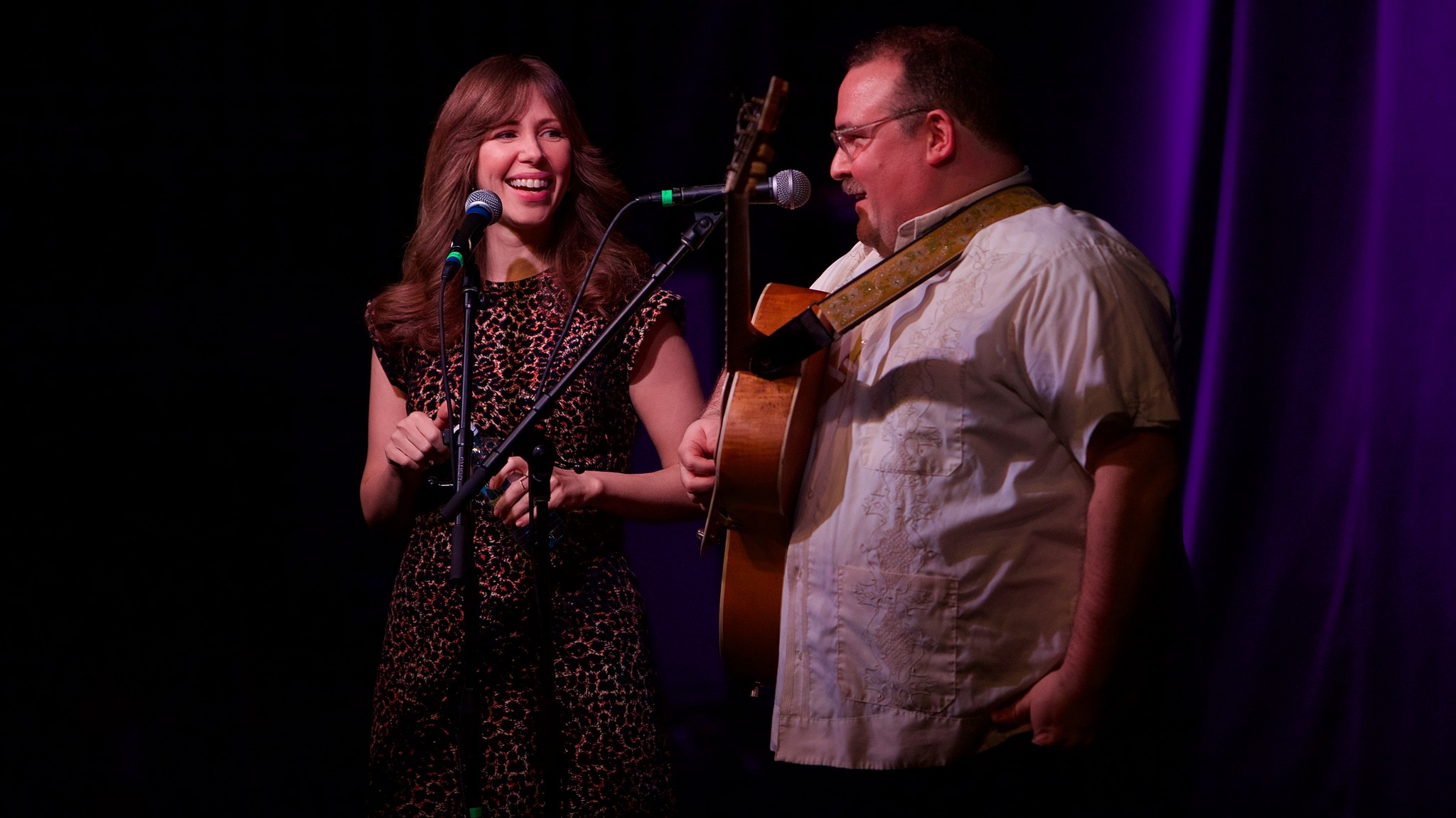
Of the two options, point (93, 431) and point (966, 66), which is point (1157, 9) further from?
point (93, 431)

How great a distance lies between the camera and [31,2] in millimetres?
3209

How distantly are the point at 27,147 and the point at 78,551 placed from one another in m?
1.34

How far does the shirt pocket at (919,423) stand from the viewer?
4.81 ft

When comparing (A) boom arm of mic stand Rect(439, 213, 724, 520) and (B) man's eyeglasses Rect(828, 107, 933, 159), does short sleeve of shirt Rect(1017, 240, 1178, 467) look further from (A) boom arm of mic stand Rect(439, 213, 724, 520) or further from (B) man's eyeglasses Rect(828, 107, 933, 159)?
(A) boom arm of mic stand Rect(439, 213, 724, 520)

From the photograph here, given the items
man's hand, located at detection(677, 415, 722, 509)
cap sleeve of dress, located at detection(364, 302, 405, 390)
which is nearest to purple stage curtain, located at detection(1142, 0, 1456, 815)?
man's hand, located at detection(677, 415, 722, 509)

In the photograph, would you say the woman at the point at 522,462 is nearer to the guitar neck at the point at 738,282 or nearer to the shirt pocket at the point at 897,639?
the guitar neck at the point at 738,282

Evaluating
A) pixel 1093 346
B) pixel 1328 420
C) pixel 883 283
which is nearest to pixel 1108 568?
pixel 1093 346

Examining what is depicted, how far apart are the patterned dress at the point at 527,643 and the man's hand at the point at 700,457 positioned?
0.84ft

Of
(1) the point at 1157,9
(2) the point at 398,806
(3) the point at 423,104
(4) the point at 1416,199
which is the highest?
(1) the point at 1157,9

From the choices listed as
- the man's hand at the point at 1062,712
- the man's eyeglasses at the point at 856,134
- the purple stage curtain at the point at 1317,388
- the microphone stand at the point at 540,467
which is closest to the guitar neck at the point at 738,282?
the microphone stand at the point at 540,467

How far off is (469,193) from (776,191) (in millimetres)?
873

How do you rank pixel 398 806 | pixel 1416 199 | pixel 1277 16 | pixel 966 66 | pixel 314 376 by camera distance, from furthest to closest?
pixel 314 376, pixel 1277 16, pixel 1416 199, pixel 398 806, pixel 966 66

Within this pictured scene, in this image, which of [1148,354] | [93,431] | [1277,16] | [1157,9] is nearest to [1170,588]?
[1148,354]

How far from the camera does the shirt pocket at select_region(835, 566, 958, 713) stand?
4.74 feet
